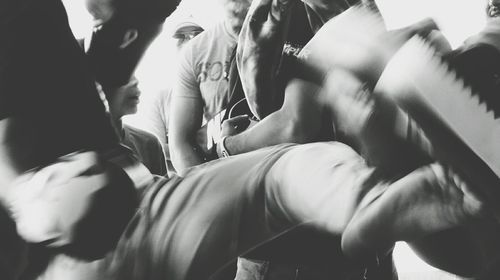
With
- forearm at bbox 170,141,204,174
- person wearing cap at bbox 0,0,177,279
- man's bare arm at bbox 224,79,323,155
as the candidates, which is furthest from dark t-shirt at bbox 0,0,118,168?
man's bare arm at bbox 224,79,323,155

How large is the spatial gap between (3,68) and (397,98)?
2.03 ft

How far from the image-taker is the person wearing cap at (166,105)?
0.98 meters

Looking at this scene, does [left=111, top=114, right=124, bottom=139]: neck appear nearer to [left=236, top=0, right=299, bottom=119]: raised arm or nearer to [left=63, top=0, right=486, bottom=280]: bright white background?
[left=63, top=0, right=486, bottom=280]: bright white background

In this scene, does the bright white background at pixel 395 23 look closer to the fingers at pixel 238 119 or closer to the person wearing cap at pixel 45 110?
the person wearing cap at pixel 45 110

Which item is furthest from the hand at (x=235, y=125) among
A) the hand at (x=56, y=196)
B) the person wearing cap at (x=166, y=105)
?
the hand at (x=56, y=196)

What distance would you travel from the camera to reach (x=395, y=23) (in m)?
0.83

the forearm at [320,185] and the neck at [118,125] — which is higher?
the neck at [118,125]

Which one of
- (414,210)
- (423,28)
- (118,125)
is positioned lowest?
(414,210)

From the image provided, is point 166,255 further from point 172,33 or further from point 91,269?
point 172,33

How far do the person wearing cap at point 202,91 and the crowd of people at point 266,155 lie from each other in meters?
0.02

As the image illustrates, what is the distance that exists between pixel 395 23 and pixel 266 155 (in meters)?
0.28

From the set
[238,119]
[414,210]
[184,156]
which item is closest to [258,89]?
[238,119]

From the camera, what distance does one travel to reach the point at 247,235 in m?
0.84

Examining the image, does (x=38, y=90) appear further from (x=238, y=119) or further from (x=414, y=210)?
(x=414, y=210)
